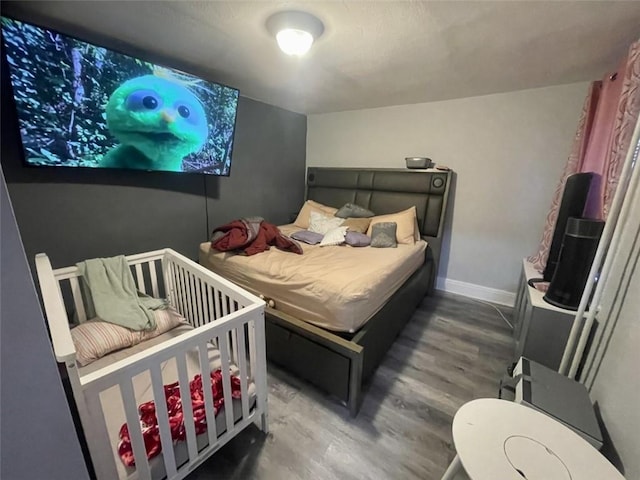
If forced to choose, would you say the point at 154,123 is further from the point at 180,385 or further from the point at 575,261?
the point at 575,261

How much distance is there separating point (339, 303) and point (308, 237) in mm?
1356

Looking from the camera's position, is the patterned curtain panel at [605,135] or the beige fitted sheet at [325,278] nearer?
the patterned curtain panel at [605,135]

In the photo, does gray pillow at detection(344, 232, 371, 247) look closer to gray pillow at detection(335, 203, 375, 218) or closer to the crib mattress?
gray pillow at detection(335, 203, 375, 218)

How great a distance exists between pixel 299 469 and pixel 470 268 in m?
2.72

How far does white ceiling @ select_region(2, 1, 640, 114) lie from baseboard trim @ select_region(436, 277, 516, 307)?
6.84 feet

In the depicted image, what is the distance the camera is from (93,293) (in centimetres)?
164

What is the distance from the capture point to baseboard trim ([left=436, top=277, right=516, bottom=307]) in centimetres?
294

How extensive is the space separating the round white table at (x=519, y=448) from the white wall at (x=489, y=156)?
224 cm

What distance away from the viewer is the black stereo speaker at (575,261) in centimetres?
149

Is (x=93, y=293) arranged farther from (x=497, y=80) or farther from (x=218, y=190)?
(x=497, y=80)

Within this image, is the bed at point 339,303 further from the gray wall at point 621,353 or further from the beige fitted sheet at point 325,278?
the gray wall at point 621,353

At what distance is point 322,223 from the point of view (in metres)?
3.17

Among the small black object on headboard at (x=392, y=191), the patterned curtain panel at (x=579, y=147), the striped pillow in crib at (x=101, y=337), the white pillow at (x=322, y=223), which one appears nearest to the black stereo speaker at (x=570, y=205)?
the patterned curtain panel at (x=579, y=147)

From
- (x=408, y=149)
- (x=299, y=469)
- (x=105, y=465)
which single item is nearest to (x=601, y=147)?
(x=408, y=149)
